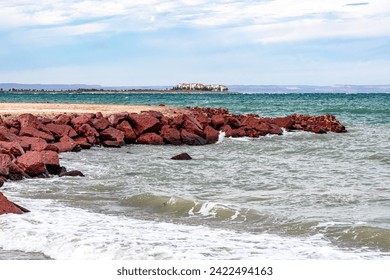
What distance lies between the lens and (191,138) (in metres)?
22.1

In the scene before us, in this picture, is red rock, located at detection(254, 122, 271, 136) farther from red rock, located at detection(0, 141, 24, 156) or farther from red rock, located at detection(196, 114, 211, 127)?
red rock, located at detection(0, 141, 24, 156)

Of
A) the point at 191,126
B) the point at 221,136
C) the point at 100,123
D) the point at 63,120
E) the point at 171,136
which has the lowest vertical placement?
the point at 221,136

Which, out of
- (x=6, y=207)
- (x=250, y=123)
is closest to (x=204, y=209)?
(x=6, y=207)

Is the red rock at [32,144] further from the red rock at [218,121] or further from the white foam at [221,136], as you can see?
the red rock at [218,121]

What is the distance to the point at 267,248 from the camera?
8180 mm

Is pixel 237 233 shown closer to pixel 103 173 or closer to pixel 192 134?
pixel 103 173

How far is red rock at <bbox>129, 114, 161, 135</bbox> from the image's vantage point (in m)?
21.8

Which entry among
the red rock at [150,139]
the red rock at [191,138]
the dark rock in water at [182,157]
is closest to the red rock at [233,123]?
the red rock at [191,138]

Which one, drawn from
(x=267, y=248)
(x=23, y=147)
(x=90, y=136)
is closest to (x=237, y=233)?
(x=267, y=248)

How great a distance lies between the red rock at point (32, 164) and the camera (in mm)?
13258

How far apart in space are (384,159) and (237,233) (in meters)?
9.82

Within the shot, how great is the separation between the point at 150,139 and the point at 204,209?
10970 mm

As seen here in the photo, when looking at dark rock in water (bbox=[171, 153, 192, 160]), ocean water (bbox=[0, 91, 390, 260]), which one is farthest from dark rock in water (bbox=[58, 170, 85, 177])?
dark rock in water (bbox=[171, 153, 192, 160])

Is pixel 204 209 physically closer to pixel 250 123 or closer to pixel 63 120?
pixel 63 120
